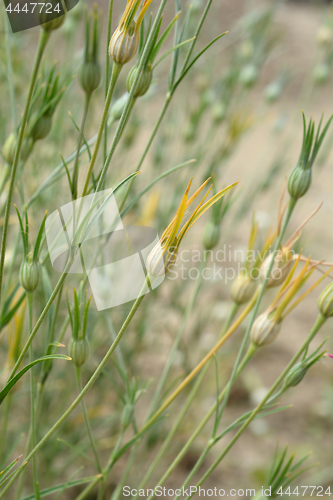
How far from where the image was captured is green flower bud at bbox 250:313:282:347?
35 cm

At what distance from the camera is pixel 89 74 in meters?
0.34

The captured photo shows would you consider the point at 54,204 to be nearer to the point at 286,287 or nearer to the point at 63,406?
the point at 63,406

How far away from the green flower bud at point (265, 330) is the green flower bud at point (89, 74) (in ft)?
0.72

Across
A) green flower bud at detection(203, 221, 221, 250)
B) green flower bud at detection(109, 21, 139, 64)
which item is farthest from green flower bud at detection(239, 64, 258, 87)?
green flower bud at detection(109, 21, 139, 64)

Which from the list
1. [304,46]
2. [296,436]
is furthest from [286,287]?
[304,46]

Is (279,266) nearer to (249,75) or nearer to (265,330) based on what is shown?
(265,330)

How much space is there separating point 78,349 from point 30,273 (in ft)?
0.21

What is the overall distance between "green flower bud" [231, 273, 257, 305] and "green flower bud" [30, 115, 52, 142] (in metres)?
0.21

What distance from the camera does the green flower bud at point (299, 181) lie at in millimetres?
334

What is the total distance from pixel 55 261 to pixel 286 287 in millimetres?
188

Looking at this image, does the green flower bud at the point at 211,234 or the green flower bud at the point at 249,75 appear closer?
the green flower bud at the point at 211,234

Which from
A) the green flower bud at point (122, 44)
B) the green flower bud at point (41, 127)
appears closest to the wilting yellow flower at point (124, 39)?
the green flower bud at point (122, 44)

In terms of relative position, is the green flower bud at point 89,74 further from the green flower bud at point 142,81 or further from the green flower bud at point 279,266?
the green flower bud at point 279,266

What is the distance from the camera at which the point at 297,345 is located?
4.26 feet
